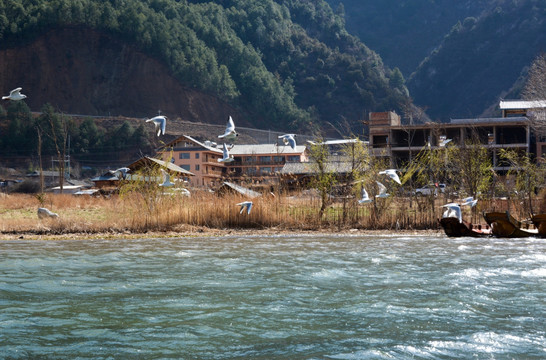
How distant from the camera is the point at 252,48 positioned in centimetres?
13575

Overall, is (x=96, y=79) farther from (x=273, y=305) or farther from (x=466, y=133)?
(x=273, y=305)

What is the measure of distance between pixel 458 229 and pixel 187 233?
9801 mm

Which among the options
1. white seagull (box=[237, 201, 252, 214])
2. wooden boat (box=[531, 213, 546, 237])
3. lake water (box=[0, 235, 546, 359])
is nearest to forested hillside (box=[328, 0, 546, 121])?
wooden boat (box=[531, 213, 546, 237])

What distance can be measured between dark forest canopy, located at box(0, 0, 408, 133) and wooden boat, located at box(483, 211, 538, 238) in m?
76.6

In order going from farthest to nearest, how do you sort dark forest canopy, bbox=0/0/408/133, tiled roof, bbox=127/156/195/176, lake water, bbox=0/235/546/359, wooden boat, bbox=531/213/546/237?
dark forest canopy, bbox=0/0/408/133 → tiled roof, bbox=127/156/195/176 → wooden boat, bbox=531/213/546/237 → lake water, bbox=0/235/546/359

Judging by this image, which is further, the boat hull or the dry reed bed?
the dry reed bed

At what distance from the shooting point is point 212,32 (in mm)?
130125

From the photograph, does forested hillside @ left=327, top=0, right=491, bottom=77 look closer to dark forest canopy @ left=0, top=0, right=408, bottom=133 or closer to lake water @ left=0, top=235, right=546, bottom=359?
dark forest canopy @ left=0, top=0, right=408, bottom=133

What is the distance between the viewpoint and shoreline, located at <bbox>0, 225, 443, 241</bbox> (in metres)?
21.9

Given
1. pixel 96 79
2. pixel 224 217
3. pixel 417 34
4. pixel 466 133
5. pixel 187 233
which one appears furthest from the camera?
pixel 417 34

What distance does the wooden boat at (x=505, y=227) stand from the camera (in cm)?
2147

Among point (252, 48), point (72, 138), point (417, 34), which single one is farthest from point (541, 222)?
point (417, 34)

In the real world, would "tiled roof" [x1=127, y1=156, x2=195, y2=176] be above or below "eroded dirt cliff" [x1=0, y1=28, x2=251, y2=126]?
below

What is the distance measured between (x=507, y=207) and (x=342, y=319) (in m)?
21.1
